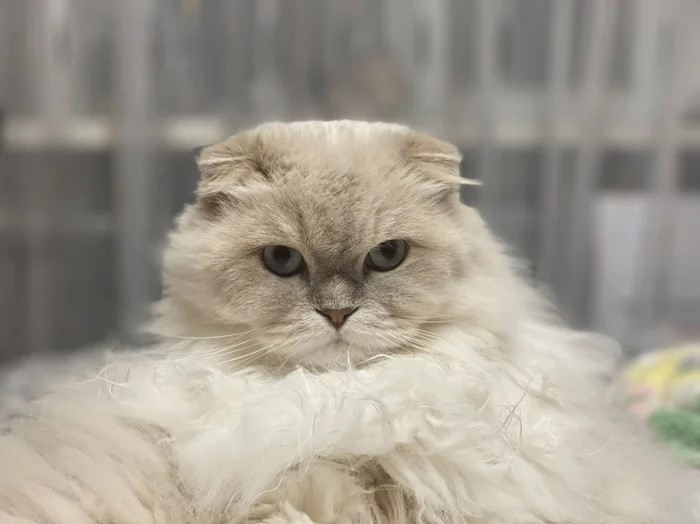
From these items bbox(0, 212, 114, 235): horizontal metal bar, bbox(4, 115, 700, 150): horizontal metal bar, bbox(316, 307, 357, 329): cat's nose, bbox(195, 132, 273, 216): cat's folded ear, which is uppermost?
bbox(4, 115, 700, 150): horizontal metal bar

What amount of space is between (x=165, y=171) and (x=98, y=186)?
26 cm

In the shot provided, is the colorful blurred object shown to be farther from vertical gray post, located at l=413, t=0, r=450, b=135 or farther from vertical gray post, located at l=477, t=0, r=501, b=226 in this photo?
vertical gray post, located at l=413, t=0, r=450, b=135

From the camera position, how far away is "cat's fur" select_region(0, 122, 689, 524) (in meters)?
0.65

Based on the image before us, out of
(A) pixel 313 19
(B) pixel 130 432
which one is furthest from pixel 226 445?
(A) pixel 313 19

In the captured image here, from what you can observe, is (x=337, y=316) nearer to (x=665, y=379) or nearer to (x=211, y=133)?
(x=665, y=379)

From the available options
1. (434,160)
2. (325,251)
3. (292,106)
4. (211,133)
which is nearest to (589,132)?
(292,106)

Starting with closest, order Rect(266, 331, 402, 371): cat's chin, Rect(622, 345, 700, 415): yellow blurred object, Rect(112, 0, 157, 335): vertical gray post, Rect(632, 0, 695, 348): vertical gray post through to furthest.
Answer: Rect(266, 331, 402, 371): cat's chin → Rect(622, 345, 700, 415): yellow blurred object → Rect(112, 0, 157, 335): vertical gray post → Rect(632, 0, 695, 348): vertical gray post

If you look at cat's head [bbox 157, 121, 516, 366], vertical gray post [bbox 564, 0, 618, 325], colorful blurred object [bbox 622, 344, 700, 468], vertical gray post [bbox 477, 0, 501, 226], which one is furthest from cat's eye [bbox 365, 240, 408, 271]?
vertical gray post [bbox 564, 0, 618, 325]

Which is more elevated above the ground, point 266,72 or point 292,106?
point 266,72

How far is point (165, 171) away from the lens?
2.15m

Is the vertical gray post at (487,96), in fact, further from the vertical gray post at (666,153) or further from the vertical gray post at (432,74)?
the vertical gray post at (666,153)

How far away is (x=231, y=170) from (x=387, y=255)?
0.83 ft

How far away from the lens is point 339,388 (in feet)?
2.43

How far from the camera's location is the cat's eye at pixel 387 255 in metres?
0.85
